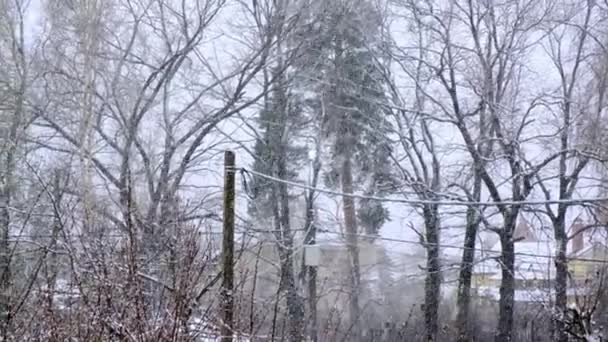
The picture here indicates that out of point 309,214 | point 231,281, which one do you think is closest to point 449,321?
point 309,214

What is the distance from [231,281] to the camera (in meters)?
6.20

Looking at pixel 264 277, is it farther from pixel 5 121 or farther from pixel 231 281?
pixel 231 281

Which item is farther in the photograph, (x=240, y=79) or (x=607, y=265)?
(x=240, y=79)

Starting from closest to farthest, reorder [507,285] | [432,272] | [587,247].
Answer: [507,285] < [432,272] < [587,247]

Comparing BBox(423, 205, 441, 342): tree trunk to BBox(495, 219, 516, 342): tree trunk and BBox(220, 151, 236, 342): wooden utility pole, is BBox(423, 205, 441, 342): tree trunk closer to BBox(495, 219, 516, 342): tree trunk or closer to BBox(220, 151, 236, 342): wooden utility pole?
BBox(495, 219, 516, 342): tree trunk

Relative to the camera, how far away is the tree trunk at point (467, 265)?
15.7 meters

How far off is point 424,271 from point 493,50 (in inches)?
207

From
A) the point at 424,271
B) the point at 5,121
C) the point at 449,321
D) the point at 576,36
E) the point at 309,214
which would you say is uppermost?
the point at 576,36

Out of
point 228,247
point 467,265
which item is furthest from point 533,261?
point 228,247

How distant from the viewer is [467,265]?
15.7m

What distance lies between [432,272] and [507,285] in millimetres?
1643

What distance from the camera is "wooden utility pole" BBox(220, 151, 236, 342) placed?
17.6ft

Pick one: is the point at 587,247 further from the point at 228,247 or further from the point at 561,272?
the point at 228,247

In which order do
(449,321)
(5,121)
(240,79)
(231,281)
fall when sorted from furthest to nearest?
(449,321)
(240,79)
(5,121)
(231,281)
